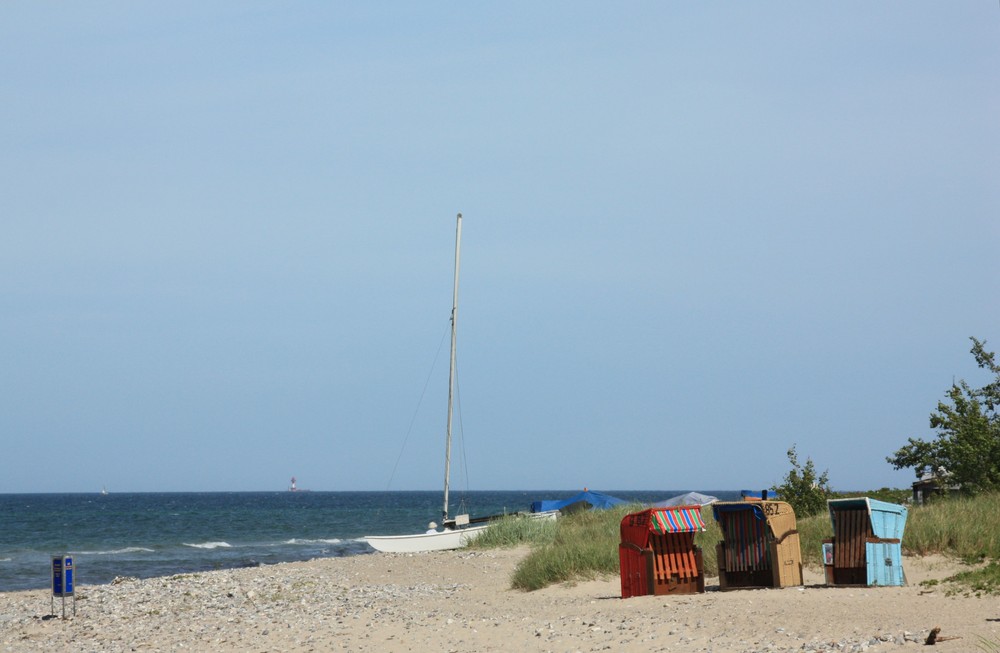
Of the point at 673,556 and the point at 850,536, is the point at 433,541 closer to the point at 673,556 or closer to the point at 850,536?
the point at 673,556

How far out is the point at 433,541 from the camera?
1297 inches

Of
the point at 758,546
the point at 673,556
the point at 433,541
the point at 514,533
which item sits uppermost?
the point at 758,546

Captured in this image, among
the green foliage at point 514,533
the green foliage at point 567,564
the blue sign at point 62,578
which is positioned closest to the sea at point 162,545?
the blue sign at point 62,578

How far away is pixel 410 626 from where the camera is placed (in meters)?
15.7

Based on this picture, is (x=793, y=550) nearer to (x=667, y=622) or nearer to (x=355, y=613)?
(x=667, y=622)

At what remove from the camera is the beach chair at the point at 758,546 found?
15844 millimetres

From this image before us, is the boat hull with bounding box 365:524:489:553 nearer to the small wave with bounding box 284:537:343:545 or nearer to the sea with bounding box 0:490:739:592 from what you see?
the sea with bounding box 0:490:739:592

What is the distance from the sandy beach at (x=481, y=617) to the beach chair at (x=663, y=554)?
1.25ft

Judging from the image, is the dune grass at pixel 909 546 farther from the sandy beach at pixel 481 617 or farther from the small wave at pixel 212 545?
the small wave at pixel 212 545

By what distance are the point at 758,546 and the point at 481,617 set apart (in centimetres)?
415

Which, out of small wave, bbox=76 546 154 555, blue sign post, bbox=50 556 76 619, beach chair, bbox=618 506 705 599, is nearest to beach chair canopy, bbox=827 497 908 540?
beach chair, bbox=618 506 705 599

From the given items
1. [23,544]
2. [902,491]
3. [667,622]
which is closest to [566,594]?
[667,622]

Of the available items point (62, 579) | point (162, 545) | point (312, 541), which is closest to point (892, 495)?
point (62, 579)

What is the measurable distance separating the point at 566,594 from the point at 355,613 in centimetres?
341
